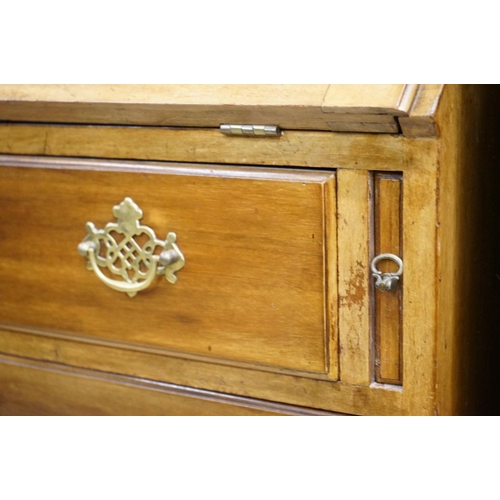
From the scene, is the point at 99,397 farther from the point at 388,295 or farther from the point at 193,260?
the point at 388,295

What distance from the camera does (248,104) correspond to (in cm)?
61

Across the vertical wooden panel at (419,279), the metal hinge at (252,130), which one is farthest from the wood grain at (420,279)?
the metal hinge at (252,130)

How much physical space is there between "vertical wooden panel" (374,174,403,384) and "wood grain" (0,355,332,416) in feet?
0.26

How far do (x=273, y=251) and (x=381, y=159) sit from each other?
0.12m

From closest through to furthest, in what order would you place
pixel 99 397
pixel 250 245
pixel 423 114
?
pixel 423 114 < pixel 250 245 < pixel 99 397

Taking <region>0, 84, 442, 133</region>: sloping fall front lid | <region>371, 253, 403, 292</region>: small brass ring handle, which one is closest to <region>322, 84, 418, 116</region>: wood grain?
<region>0, 84, 442, 133</region>: sloping fall front lid

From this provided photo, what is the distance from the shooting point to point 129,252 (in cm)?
72

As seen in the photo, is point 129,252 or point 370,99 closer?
point 370,99

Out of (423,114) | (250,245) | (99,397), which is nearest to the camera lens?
(423,114)

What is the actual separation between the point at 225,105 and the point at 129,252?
172mm

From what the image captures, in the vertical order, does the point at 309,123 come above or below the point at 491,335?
above

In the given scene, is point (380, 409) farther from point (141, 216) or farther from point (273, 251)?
point (141, 216)

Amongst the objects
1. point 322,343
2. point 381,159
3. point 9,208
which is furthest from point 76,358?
point 381,159

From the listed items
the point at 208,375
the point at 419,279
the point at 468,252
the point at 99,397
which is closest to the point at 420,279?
the point at 419,279
